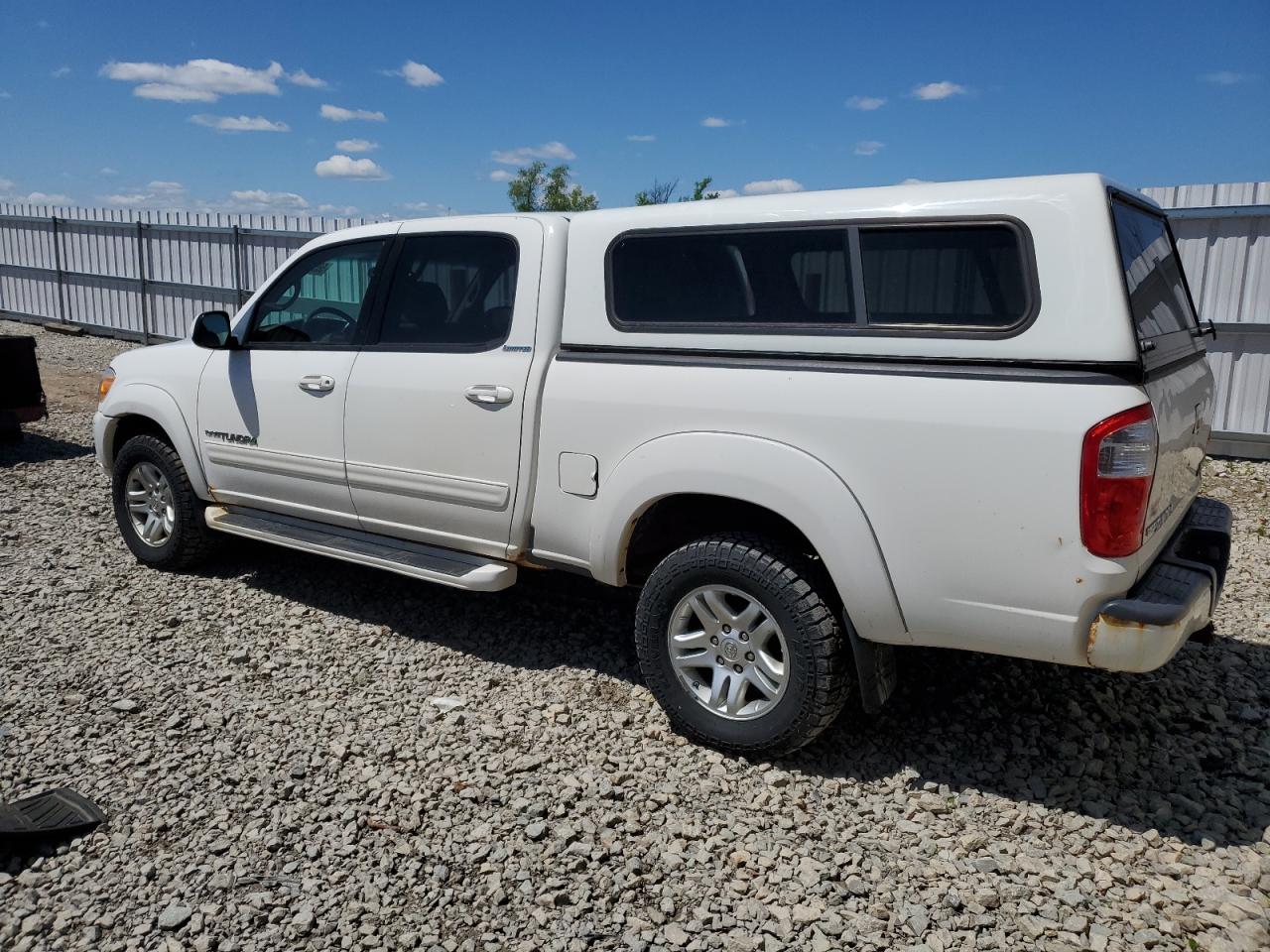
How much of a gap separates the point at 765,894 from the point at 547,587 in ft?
8.98

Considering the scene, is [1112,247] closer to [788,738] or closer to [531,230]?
[788,738]

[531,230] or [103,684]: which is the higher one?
[531,230]

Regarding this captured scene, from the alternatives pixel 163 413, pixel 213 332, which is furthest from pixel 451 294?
pixel 163 413

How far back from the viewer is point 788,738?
11.4ft

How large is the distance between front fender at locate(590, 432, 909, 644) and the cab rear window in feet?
3.39

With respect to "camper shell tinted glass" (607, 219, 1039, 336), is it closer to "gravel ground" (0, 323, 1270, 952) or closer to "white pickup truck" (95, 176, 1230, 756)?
"white pickup truck" (95, 176, 1230, 756)

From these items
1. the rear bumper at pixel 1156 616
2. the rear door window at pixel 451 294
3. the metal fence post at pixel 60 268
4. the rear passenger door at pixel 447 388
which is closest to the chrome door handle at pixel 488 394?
the rear passenger door at pixel 447 388

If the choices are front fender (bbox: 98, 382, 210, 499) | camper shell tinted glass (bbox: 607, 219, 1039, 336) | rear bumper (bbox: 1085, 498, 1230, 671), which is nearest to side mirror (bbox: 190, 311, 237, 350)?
front fender (bbox: 98, 382, 210, 499)

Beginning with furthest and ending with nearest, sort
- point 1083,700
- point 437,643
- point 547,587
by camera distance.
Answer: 1. point 547,587
2. point 437,643
3. point 1083,700

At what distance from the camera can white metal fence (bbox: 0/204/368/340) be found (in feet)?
52.2

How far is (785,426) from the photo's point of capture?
3.30 metres

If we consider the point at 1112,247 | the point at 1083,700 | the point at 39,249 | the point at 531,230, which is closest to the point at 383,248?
the point at 531,230

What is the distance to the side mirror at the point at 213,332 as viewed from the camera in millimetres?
5016

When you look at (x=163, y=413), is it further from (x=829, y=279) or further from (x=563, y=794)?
(x=829, y=279)
